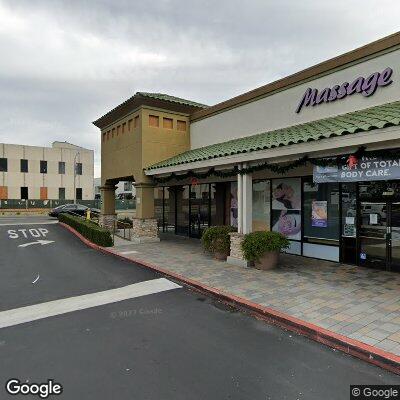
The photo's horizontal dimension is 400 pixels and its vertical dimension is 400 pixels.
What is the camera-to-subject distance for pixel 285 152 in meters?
9.76

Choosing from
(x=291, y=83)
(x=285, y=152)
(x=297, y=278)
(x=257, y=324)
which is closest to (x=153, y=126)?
(x=291, y=83)

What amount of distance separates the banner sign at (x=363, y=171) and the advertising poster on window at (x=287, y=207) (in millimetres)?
3504

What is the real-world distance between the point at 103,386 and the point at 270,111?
39.4 ft

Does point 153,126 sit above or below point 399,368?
above

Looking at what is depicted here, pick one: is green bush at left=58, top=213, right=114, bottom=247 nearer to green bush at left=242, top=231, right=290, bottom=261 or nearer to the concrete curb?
green bush at left=242, top=231, right=290, bottom=261

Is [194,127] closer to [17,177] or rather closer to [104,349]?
[104,349]

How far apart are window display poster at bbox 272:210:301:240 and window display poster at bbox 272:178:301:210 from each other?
199 millimetres

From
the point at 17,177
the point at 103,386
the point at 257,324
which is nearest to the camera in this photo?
the point at 103,386

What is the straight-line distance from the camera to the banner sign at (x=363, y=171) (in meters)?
7.84

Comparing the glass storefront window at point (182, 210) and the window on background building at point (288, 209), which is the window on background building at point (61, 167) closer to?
the glass storefront window at point (182, 210)

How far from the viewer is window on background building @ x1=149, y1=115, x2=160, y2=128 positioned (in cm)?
1750

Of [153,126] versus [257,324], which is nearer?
[257,324]

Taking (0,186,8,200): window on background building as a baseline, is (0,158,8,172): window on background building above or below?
above

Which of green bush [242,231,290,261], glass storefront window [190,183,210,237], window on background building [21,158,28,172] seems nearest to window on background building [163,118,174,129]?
glass storefront window [190,183,210,237]
